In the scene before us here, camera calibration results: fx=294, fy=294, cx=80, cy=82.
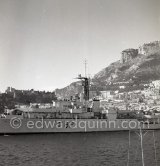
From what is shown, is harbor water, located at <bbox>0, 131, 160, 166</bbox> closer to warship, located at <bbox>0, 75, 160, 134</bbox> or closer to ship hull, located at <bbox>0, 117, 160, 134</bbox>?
ship hull, located at <bbox>0, 117, 160, 134</bbox>

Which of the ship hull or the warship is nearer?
the ship hull

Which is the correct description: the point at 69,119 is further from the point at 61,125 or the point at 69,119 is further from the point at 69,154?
the point at 69,154

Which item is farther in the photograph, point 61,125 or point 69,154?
point 61,125

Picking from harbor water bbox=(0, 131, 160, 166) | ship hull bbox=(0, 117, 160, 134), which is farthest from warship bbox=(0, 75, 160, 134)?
harbor water bbox=(0, 131, 160, 166)

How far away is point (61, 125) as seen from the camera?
2125 cm

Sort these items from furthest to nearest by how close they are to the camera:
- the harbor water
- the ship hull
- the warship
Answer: the warship, the ship hull, the harbor water

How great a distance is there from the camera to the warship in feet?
64.7

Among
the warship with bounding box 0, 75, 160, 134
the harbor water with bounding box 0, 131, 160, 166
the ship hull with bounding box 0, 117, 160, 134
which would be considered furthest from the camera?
the warship with bounding box 0, 75, 160, 134

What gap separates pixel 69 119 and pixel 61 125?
737 mm

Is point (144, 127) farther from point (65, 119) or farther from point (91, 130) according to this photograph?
point (65, 119)

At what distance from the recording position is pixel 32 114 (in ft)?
68.1

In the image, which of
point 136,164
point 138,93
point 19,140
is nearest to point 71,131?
point 19,140

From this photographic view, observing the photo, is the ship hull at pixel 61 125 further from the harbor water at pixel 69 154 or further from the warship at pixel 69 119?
the harbor water at pixel 69 154

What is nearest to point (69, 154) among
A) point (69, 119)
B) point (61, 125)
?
point (61, 125)
